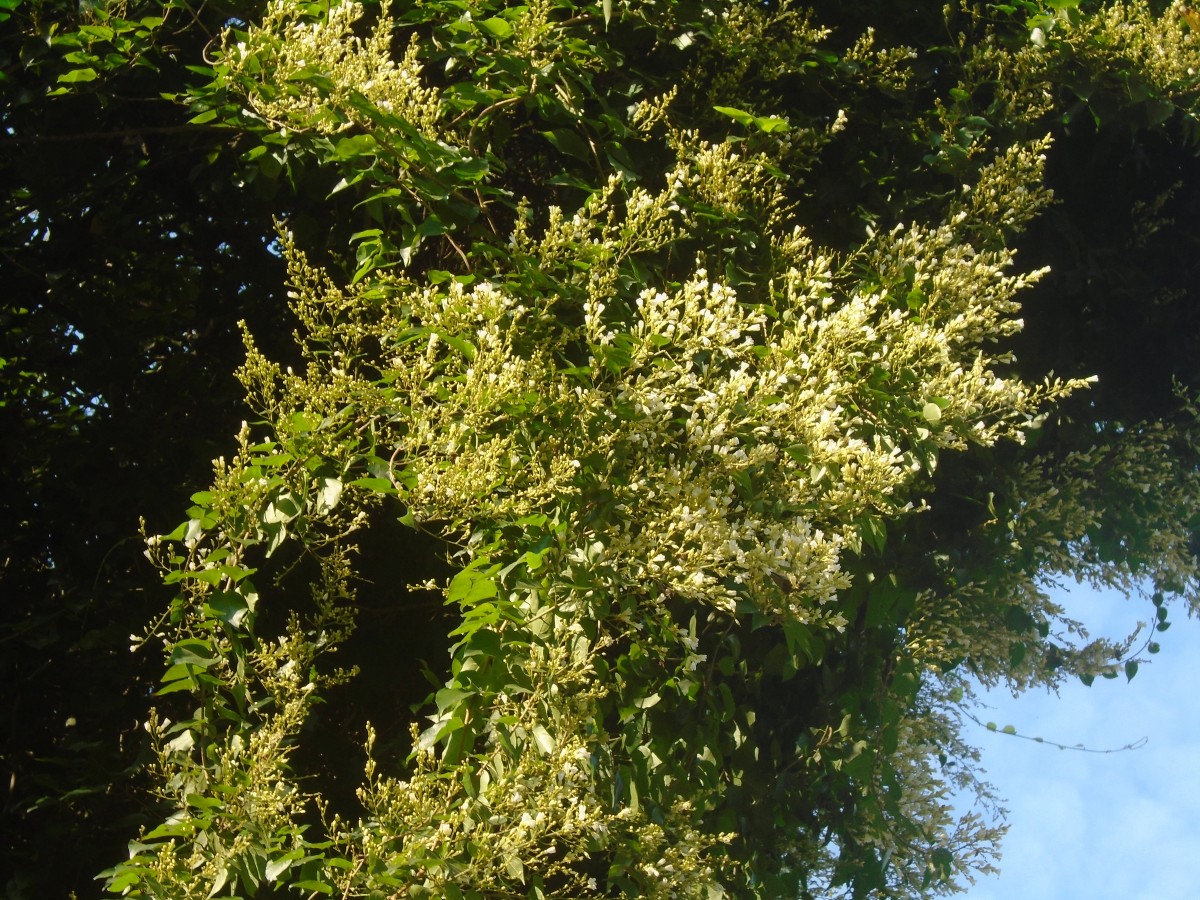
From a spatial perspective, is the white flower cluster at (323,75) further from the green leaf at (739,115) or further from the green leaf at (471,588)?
the green leaf at (471,588)

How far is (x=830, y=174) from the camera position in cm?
333

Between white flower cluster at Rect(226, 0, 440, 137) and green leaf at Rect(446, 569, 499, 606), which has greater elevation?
white flower cluster at Rect(226, 0, 440, 137)

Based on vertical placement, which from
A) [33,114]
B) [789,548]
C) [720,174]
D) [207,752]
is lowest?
[207,752]

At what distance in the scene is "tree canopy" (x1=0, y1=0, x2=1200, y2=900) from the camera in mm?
2068

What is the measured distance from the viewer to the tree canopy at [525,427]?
81.4 inches

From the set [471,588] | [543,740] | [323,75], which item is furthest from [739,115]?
[543,740]

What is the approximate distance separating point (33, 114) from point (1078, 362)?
310cm

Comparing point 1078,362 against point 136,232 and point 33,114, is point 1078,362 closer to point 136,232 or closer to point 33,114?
point 136,232

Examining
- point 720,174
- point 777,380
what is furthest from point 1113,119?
point 777,380

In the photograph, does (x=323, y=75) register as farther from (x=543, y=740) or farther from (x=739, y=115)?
(x=543, y=740)

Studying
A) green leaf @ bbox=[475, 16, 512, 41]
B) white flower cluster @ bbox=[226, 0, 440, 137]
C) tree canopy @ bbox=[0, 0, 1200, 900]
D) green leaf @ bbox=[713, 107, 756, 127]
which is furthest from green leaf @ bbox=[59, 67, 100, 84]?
green leaf @ bbox=[713, 107, 756, 127]

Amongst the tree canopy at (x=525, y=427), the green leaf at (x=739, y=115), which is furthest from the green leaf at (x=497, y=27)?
the green leaf at (x=739, y=115)

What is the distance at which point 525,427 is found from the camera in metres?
2.25

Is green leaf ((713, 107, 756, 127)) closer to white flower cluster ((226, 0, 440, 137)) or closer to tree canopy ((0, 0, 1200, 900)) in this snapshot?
tree canopy ((0, 0, 1200, 900))
